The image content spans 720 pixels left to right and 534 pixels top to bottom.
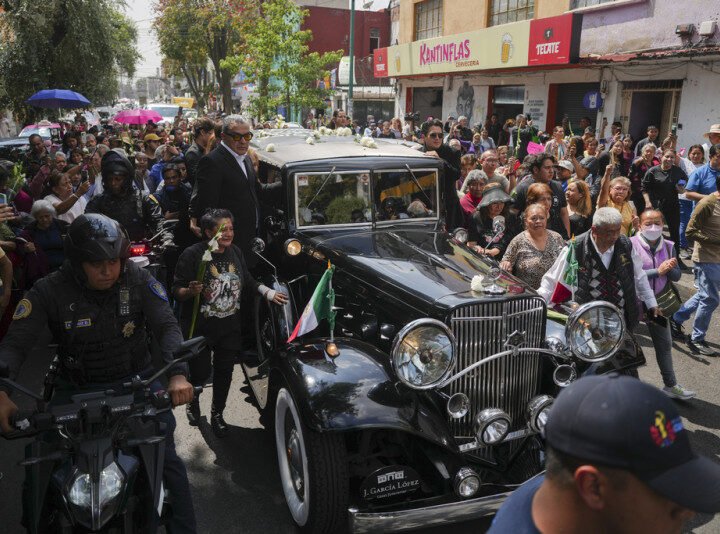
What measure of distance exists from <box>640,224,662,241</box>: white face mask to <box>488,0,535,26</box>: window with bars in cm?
1456

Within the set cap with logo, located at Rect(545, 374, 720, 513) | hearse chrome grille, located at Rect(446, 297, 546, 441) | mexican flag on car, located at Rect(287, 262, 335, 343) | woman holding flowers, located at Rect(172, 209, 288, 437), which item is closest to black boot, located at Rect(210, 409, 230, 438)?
woman holding flowers, located at Rect(172, 209, 288, 437)

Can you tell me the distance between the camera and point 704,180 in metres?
8.86

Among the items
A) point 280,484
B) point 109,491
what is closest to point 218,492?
point 280,484

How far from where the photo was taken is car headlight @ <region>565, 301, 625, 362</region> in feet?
12.7

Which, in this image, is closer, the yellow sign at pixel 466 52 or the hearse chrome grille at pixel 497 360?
the hearse chrome grille at pixel 497 360

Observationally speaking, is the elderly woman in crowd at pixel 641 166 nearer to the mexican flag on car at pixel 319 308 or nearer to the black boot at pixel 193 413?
the mexican flag on car at pixel 319 308

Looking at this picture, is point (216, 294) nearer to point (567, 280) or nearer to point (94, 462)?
point (94, 462)

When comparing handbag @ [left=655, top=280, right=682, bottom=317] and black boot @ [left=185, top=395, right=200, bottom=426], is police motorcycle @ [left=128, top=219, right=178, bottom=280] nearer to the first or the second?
black boot @ [left=185, top=395, right=200, bottom=426]

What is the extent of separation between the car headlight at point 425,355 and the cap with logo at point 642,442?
78.7 inches

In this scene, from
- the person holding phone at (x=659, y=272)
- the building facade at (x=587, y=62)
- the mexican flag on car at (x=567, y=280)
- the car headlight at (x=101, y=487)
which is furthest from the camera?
the building facade at (x=587, y=62)

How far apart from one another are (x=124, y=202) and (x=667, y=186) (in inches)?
322

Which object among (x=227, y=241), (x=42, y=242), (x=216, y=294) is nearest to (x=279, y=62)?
(x=42, y=242)

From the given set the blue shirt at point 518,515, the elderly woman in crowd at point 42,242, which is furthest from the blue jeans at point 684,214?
the blue shirt at point 518,515

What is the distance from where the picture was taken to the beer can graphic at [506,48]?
1692 cm
